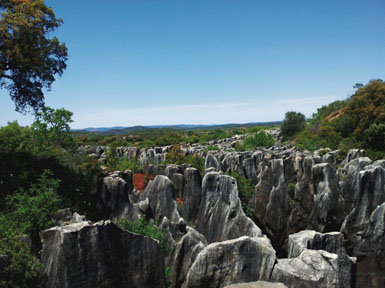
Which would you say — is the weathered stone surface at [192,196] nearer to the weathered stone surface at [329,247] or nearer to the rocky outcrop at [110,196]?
the rocky outcrop at [110,196]

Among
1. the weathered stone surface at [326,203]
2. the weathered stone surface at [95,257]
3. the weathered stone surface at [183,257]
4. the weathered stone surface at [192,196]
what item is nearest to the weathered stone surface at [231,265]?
the weathered stone surface at [95,257]

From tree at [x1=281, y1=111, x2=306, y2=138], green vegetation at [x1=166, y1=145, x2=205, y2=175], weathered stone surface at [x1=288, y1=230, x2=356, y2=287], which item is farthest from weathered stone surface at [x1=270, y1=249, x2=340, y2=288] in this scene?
tree at [x1=281, y1=111, x2=306, y2=138]

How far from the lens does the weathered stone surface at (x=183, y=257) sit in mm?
8828

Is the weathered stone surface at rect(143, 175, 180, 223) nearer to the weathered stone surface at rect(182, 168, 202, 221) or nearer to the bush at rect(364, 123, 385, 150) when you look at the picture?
the weathered stone surface at rect(182, 168, 202, 221)

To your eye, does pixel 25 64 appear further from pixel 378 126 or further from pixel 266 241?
pixel 378 126

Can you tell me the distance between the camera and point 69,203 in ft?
43.2

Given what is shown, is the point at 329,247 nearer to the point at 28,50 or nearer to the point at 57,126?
the point at 28,50

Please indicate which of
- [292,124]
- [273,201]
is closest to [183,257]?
[273,201]

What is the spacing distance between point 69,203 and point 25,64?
752cm

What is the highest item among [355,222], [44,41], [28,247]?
[44,41]

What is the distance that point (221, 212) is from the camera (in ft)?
46.4

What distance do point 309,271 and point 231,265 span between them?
1931mm

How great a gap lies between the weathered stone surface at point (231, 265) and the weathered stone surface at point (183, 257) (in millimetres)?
1911

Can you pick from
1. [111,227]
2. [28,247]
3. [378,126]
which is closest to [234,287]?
[111,227]
